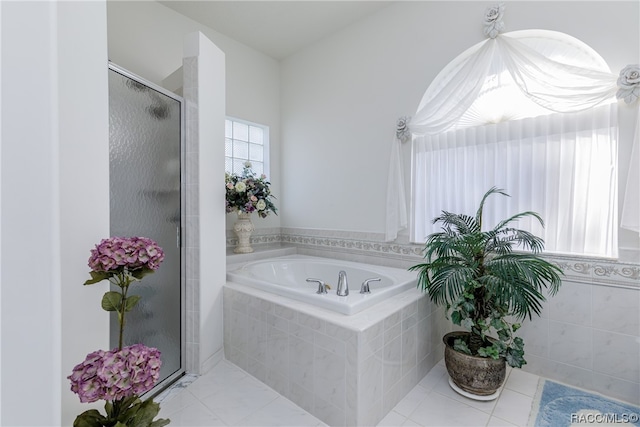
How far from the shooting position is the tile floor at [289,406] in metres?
1.48

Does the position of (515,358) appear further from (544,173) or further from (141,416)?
(141,416)

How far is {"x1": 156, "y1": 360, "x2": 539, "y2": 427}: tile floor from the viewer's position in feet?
4.86

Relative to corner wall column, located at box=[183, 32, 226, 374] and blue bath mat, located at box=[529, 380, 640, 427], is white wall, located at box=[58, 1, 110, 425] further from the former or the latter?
blue bath mat, located at box=[529, 380, 640, 427]

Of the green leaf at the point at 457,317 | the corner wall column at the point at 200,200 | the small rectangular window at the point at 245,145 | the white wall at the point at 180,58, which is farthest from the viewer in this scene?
the small rectangular window at the point at 245,145

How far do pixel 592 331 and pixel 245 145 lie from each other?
3.30 meters

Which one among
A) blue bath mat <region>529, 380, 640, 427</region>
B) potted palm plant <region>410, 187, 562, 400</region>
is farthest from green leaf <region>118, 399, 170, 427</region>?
blue bath mat <region>529, 380, 640, 427</region>

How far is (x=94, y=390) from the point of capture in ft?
2.71

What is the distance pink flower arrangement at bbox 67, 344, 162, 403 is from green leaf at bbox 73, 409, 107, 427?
180 mm

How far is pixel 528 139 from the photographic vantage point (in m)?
1.96

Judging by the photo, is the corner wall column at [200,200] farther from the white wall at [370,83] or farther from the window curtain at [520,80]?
the window curtain at [520,80]

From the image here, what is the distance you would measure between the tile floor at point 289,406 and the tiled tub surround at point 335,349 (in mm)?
62

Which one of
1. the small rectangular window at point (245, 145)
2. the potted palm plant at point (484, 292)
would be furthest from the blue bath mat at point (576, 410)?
the small rectangular window at point (245, 145)

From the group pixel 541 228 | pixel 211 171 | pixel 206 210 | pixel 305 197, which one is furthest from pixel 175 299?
pixel 541 228

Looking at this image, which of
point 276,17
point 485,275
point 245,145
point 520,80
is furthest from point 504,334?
point 276,17
